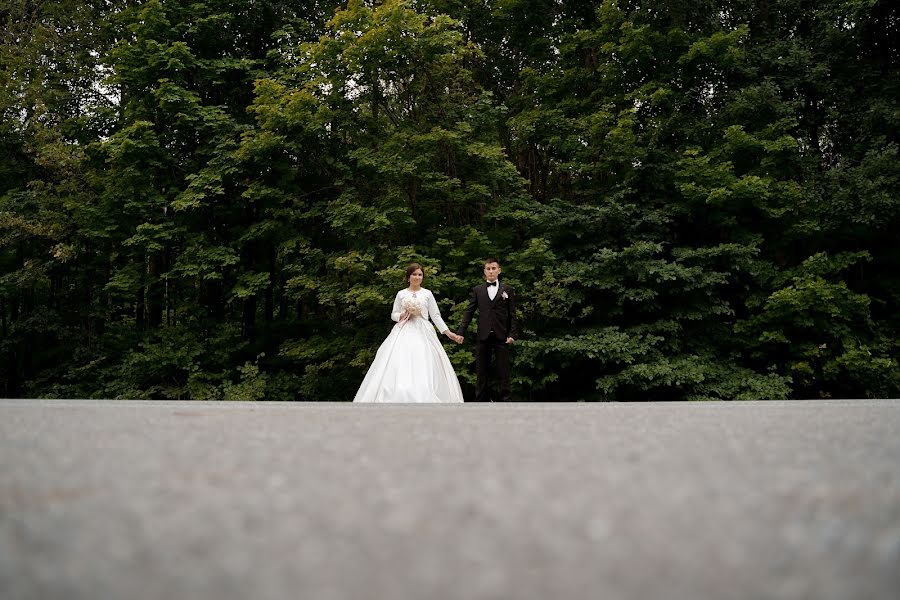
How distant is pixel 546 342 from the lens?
1309 cm

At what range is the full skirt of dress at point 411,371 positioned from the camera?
8.59 metres

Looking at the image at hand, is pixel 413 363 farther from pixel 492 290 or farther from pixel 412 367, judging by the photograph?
pixel 492 290

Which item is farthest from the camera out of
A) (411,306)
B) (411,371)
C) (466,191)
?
(466,191)

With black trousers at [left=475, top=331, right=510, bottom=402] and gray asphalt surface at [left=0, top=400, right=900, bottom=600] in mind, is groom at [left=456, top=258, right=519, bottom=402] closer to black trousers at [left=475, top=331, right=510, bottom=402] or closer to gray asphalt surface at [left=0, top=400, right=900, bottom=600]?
black trousers at [left=475, top=331, right=510, bottom=402]

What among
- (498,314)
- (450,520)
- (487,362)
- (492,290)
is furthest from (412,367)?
(450,520)

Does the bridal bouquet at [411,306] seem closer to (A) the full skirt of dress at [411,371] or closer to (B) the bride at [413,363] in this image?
(B) the bride at [413,363]

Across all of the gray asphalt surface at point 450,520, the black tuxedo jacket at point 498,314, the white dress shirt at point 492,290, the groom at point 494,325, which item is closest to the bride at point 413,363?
the groom at point 494,325

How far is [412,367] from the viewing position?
8.77 m

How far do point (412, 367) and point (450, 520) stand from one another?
7669 mm

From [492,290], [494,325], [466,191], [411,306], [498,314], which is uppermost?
[466,191]

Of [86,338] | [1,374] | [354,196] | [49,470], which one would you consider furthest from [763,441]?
[1,374]

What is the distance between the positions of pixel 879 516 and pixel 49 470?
2068 mm

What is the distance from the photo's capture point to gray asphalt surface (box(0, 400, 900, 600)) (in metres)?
0.82

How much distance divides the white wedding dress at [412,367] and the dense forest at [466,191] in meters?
4.01
